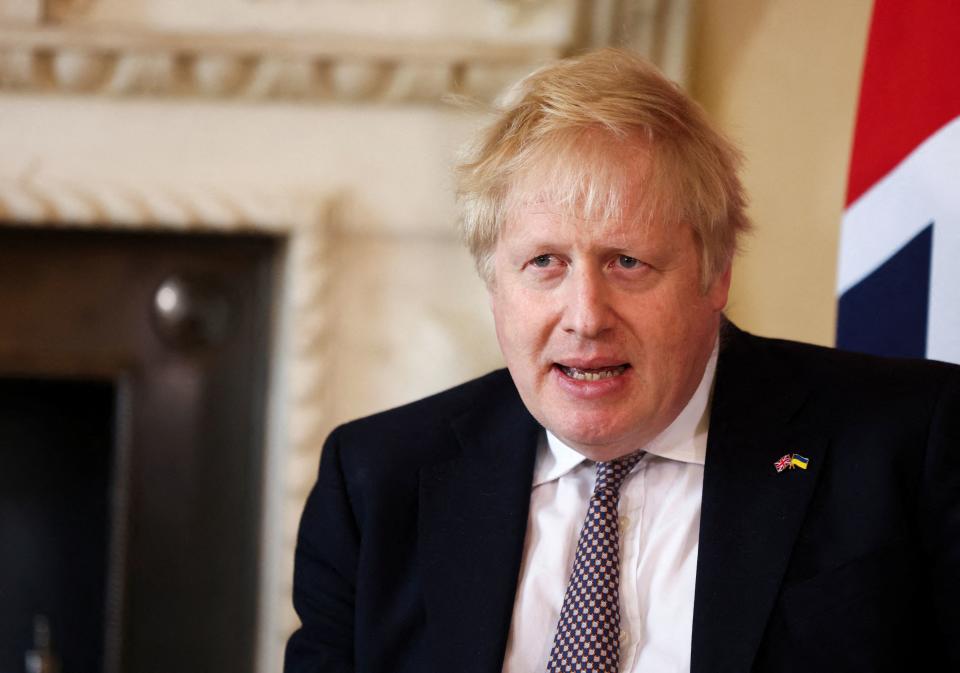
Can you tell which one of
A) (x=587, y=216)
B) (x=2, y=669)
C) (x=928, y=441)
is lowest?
(x=2, y=669)

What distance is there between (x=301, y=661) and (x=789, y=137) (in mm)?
1554

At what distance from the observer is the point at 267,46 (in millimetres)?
2500

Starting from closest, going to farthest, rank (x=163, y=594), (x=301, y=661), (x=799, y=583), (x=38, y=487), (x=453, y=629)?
(x=799, y=583)
(x=453, y=629)
(x=301, y=661)
(x=163, y=594)
(x=38, y=487)

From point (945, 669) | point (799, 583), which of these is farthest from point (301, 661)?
point (945, 669)

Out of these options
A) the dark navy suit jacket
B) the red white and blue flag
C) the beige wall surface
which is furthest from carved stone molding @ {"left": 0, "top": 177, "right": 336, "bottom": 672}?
the red white and blue flag

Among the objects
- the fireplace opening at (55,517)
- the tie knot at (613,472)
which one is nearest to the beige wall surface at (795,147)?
the tie knot at (613,472)

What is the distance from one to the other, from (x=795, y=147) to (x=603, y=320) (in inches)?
54.2

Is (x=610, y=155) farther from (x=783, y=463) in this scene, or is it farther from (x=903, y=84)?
(x=903, y=84)

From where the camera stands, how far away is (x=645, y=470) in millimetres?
1354

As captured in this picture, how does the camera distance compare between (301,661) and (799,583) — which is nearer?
(799,583)

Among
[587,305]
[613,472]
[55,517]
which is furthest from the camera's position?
[55,517]

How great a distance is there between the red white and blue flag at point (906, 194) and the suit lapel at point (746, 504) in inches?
13.1

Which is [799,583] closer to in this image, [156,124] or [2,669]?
[156,124]

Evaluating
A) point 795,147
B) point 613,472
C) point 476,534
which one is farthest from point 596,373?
point 795,147
